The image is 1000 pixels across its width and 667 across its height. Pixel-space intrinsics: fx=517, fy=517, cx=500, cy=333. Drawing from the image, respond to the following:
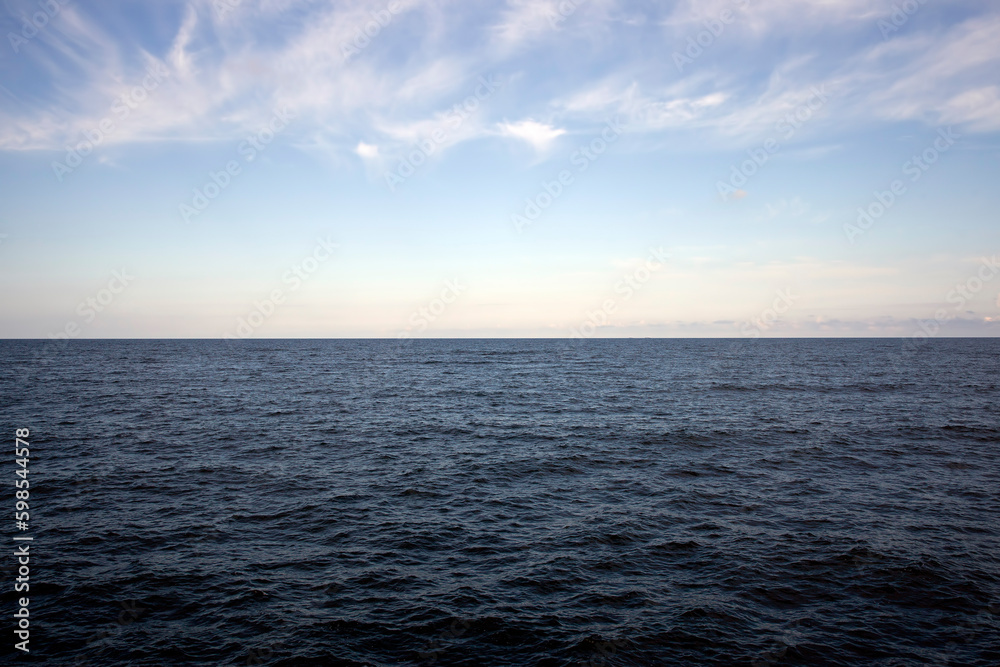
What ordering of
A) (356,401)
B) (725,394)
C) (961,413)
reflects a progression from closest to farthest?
(961,413), (356,401), (725,394)

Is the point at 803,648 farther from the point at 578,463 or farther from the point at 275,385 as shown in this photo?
the point at 275,385

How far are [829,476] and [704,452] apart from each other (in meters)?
6.64

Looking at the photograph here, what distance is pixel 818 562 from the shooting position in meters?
17.1

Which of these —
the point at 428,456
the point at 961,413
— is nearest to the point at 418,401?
the point at 428,456

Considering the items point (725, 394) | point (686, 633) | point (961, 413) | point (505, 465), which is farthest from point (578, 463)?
point (961, 413)

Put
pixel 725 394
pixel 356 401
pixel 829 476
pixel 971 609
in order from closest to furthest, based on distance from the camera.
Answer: pixel 971 609
pixel 829 476
pixel 356 401
pixel 725 394

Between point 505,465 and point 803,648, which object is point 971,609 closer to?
point 803,648

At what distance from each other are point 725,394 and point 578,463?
34793mm

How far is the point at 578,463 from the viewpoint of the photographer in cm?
2925

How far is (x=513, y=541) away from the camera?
738 inches

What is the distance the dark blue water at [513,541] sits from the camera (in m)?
12.9

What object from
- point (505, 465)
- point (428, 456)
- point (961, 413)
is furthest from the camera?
point (961, 413)

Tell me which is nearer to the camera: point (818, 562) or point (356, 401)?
point (818, 562)

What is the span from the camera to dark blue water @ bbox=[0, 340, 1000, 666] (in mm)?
12922
